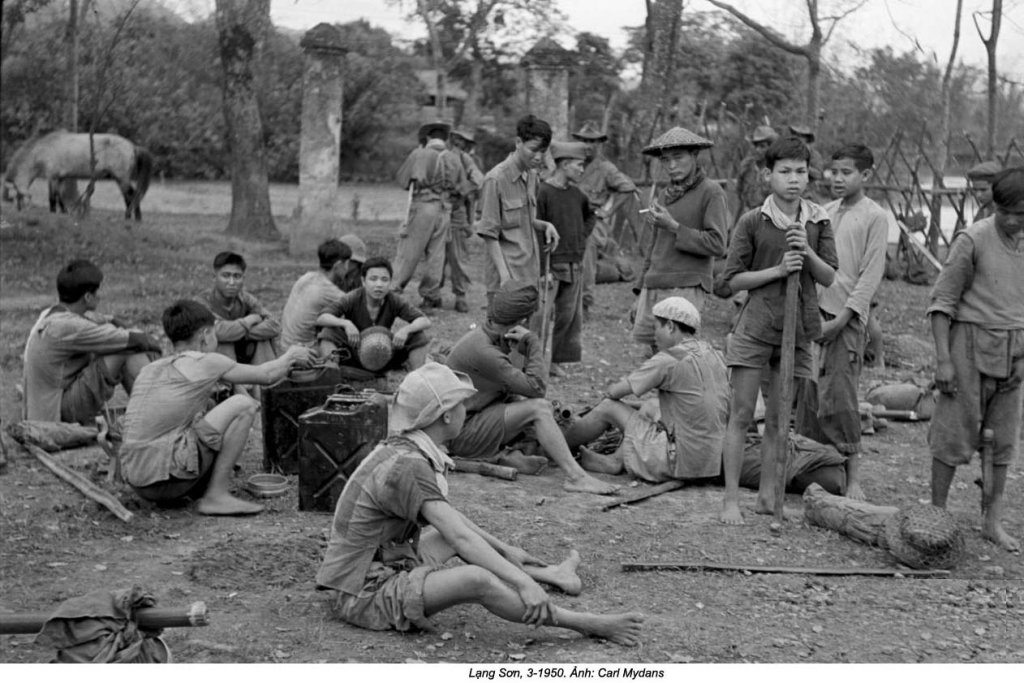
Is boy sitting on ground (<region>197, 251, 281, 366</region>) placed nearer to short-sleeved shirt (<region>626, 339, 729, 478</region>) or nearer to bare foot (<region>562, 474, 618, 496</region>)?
bare foot (<region>562, 474, 618, 496</region>)

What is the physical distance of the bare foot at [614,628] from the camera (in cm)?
473

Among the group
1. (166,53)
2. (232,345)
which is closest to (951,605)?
(232,345)

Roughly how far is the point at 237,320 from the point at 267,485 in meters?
1.44

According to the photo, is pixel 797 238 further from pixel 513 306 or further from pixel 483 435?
pixel 483 435

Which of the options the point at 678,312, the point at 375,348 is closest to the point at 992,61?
the point at 678,312

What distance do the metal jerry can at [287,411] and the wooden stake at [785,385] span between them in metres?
2.39

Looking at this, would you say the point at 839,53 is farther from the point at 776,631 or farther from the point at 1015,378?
the point at 776,631

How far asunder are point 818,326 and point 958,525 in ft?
3.77

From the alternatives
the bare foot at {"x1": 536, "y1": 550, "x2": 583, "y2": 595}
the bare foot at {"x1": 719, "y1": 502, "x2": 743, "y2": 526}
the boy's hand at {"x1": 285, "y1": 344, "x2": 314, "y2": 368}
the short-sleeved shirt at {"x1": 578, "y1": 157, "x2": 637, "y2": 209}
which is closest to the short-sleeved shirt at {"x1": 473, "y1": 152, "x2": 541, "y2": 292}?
the boy's hand at {"x1": 285, "y1": 344, "x2": 314, "y2": 368}

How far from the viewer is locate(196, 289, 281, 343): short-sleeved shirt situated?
7793 millimetres

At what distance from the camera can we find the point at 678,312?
705 cm

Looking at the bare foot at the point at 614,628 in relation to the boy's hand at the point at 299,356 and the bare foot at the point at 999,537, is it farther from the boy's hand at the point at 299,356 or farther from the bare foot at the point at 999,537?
the boy's hand at the point at 299,356

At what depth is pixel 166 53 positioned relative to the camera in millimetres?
28484

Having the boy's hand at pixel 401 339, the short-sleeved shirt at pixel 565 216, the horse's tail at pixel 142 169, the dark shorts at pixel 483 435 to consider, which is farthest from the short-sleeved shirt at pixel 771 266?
the horse's tail at pixel 142 169
